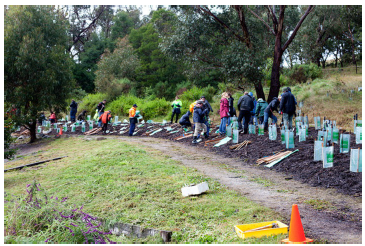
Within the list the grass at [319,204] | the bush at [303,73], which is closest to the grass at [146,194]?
the grass at [319,204]

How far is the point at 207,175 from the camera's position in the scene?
8906 mm

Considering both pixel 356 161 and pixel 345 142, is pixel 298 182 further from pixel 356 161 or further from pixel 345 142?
pixel 345 142

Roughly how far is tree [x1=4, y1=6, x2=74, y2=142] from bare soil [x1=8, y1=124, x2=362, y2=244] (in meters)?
9.52

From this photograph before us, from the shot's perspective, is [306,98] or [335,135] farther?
[306,98]

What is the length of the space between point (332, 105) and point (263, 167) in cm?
1329

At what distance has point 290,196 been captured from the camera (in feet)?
22.8

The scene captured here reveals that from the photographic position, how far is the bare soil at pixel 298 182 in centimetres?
538

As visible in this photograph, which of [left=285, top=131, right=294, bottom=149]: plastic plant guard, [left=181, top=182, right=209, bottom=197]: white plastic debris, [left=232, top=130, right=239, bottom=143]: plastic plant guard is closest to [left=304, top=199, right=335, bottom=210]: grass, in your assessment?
[left=181, top=182, right=209, bottom=197]: white plastic debris

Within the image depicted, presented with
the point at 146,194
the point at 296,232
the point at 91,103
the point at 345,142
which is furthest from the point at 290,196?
the point at 91,103

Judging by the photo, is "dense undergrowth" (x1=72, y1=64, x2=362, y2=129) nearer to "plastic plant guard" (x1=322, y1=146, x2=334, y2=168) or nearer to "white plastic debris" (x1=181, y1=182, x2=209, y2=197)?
"plastic plant guard" (x1=322, y1=146, x2=334, y2=168)

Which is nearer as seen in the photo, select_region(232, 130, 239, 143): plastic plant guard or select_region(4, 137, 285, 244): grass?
select_region(4, 137, 285, 244): grass

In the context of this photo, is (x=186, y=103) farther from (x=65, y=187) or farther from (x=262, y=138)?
(x=65, y=187)

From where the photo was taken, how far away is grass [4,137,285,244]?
557 centimetres

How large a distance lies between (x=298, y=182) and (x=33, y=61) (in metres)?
15.3
